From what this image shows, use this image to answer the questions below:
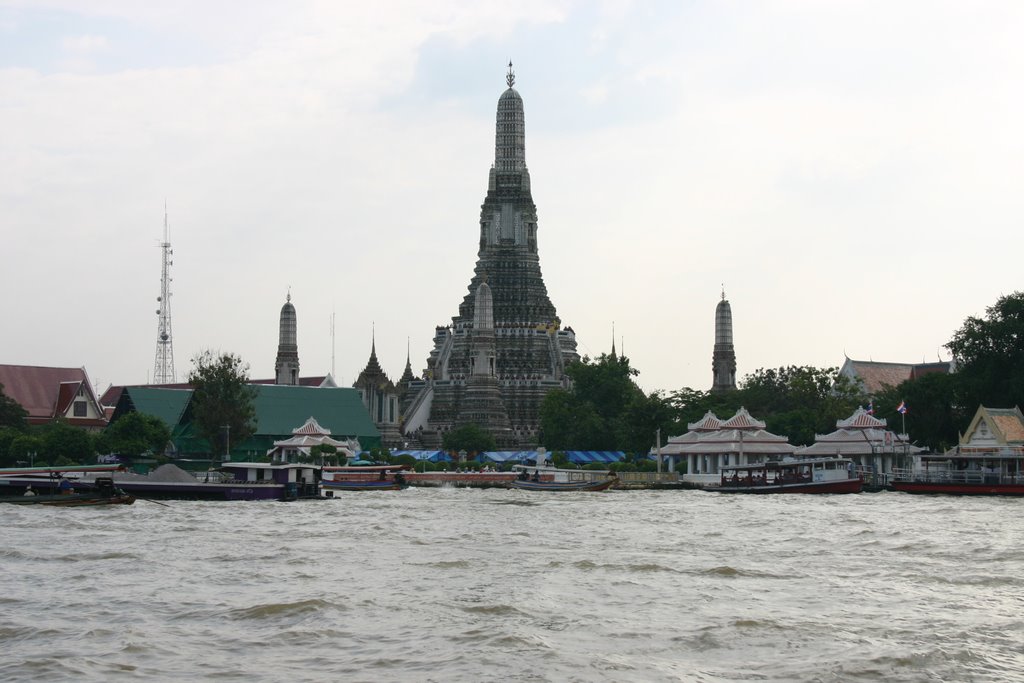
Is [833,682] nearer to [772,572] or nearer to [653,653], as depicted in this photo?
[653,653]

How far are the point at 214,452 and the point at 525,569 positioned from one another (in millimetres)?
66731

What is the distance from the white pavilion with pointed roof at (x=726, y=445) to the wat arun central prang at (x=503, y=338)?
95.1ft

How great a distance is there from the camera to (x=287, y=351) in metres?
128

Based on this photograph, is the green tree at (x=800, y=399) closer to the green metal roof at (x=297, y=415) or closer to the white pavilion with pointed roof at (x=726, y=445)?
the white pavilion with pointed roof at (x=726, y=445)

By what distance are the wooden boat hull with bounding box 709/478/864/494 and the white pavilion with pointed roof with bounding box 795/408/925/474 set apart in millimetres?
8366

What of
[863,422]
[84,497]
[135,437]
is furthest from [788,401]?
[84,497]

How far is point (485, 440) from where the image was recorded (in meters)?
108

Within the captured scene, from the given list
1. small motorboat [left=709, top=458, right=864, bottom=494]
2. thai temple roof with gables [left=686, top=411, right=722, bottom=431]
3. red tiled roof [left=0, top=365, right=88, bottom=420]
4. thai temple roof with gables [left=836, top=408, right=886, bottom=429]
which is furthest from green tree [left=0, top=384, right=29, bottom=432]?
thai temple roof with gables [left=836, top=408, right=886, bottom=429]

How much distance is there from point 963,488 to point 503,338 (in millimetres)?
61214

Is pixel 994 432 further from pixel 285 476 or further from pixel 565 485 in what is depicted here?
pixel 285 476

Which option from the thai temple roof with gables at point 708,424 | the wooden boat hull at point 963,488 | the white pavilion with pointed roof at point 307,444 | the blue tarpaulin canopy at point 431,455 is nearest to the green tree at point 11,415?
the white pavilion with pointed roof at point 307,444

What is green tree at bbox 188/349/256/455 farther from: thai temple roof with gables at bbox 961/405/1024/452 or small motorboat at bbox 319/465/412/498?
thai temple roof with gables at bbox 961/405/1024/452

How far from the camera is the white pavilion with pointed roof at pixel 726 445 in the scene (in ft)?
285

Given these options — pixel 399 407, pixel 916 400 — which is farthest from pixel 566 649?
pixel 399 407
